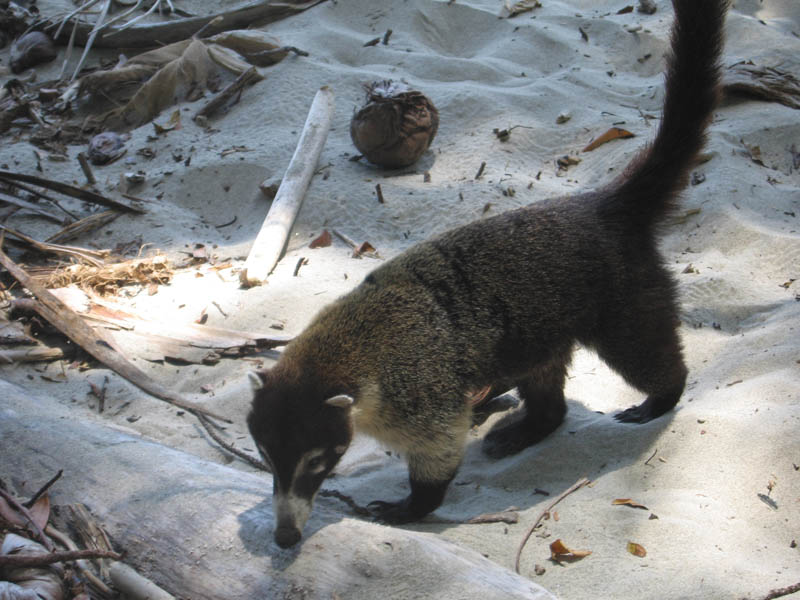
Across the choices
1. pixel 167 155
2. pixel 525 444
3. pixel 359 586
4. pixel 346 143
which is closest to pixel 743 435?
pixel 525 444

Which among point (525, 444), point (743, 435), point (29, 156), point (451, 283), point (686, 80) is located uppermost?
point (686, 80)

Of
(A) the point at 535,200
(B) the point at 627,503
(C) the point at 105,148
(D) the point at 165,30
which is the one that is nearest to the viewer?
(B) the point at 627,503

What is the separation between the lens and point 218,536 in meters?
2.62

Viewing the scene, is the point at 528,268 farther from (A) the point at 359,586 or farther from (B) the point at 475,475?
(A) the point at 359,586

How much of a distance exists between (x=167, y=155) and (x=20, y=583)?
562cm

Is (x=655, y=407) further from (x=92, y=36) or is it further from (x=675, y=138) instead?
(x=92, y=36)

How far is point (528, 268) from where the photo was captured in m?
3.70

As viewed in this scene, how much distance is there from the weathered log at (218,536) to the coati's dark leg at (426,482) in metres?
0.60

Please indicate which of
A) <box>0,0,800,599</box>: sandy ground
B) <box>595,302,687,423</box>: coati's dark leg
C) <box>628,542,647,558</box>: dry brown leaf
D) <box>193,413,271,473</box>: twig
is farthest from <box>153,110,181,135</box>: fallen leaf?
<box>628,542,647,558</box>: dry brown leaf

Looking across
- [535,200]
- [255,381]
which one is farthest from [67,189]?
[535,200]

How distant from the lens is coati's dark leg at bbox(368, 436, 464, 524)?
138 inches

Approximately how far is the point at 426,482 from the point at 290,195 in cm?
341

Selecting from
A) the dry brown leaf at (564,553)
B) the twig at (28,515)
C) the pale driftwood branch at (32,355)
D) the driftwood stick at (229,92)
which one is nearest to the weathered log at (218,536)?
the twig at (28,515)

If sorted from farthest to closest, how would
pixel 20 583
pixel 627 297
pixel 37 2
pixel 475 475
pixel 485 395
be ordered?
1. pixel 37 2
2. pixel 485 395
3. pixel 475 475
4. pixel 627 297
5. pixel 20 583
